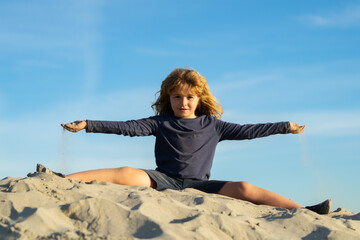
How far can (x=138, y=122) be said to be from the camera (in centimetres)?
549

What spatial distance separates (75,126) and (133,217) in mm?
2068

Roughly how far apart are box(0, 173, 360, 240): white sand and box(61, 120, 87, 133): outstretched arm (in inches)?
33.4

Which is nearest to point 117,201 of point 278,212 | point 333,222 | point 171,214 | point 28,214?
point 171,214

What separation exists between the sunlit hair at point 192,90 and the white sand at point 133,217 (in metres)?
1.75

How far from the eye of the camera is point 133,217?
323cm

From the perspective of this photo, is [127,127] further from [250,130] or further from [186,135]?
[250,130]

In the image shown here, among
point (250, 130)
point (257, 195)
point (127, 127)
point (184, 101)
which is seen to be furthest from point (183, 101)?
point (257, 195)

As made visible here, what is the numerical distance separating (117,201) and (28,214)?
74 centimetres

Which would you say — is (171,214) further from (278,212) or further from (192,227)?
(278,212)

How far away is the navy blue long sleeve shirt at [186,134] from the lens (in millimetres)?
5289

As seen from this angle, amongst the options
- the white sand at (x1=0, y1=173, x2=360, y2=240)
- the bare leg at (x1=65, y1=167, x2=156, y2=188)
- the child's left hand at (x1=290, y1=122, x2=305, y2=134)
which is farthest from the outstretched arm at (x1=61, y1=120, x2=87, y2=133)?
the child's left hand at (x1=290, y1=122, x2=305, y2=134)

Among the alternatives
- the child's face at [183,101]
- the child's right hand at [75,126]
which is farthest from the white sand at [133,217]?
the child's face at [183,101]

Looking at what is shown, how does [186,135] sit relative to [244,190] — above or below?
above

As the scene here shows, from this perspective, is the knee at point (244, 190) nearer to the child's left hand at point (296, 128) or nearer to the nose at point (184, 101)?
the child's left hand at point (296, 128)
